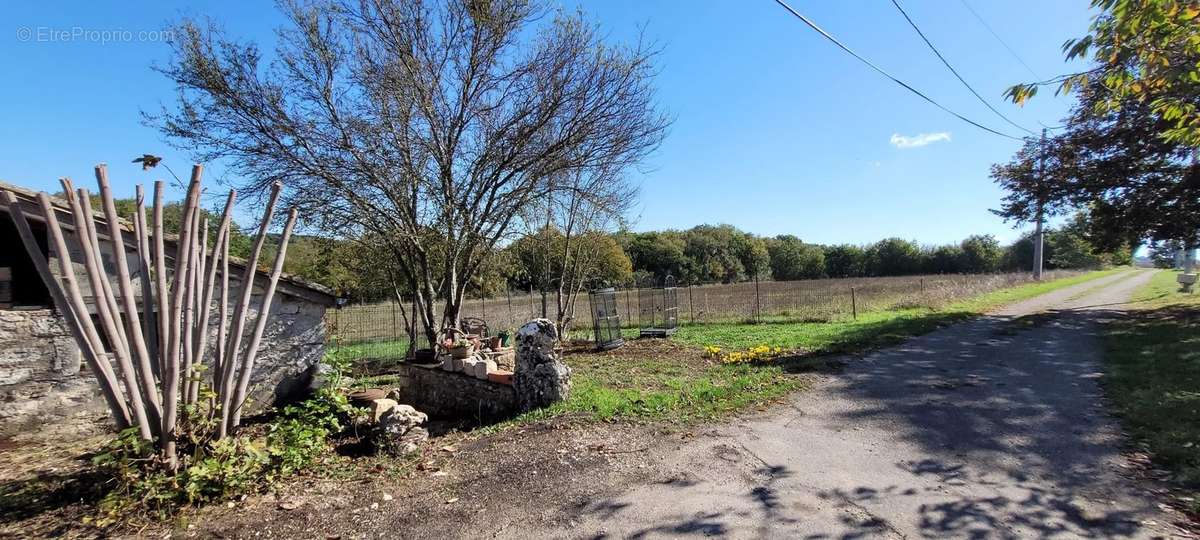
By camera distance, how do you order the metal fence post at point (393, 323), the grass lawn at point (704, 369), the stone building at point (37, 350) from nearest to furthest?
the stone building at point (37, 350), the grass lawn at point (704, 369), the metal fence post at point (393, 323)

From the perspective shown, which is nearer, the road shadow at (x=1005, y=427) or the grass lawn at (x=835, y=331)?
the road shadow at (x=1005, y=427)

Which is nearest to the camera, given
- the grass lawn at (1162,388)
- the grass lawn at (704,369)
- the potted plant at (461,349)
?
the grass lawn at (1162,388)

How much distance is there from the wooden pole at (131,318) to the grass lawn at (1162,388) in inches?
284

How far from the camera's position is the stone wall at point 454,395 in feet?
22.0

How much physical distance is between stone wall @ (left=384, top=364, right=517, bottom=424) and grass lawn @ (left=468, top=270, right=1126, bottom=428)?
2.37 ft

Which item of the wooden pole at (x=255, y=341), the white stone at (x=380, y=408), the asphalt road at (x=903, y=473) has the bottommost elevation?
the asphalt road at (x=903, y=473)

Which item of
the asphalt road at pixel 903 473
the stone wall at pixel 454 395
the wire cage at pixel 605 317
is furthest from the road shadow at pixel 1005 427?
the wire cage at pixel 605 317

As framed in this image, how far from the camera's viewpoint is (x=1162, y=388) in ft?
21.5

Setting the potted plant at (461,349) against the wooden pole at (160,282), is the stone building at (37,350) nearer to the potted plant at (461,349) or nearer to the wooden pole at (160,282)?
the wooden pole at (160,282)

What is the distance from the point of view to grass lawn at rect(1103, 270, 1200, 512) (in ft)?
14.3

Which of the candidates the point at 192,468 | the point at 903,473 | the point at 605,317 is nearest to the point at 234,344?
the point at 192,468

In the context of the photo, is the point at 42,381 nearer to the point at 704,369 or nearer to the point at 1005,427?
the point at 704,369

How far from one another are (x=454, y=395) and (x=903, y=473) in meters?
5.35

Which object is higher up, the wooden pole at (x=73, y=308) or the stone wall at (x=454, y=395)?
the wooden pole at (x=73, y=308)
